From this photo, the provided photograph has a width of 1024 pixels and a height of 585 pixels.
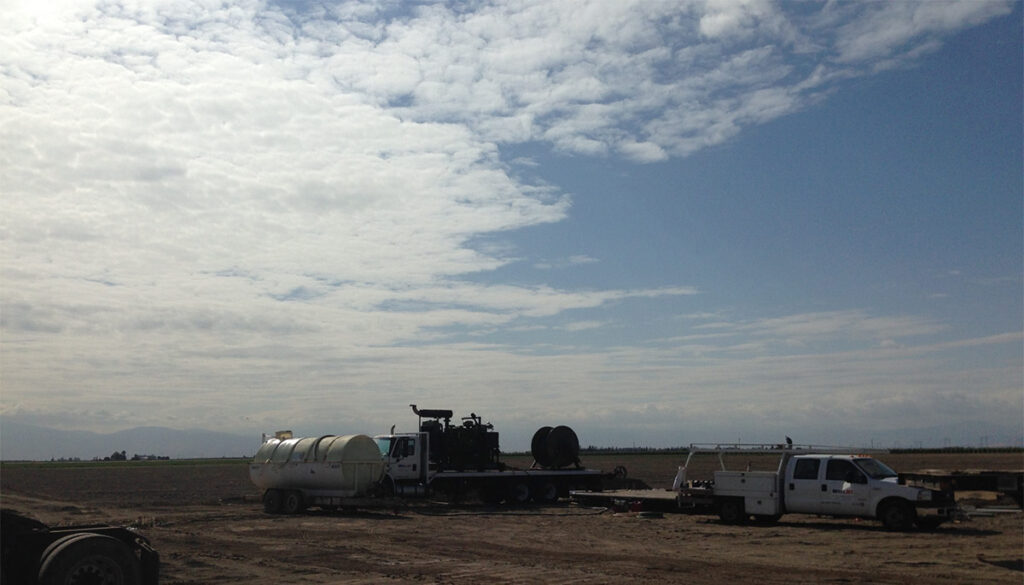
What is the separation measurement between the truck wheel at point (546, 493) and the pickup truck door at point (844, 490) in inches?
A: 508

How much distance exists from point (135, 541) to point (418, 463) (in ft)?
63.4

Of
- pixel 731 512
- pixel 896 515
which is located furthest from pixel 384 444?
pixel 896 515

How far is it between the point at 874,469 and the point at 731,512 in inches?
140

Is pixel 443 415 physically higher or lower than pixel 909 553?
higher

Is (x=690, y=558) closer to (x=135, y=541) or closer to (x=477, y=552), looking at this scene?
(x=477, y=552)

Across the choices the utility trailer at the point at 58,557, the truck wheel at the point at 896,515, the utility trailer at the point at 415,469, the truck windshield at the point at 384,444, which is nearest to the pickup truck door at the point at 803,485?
the truck wheel at the point at 896,515

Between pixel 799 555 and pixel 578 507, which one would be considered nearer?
pixel 799 555

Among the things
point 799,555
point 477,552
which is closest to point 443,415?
point 477,552

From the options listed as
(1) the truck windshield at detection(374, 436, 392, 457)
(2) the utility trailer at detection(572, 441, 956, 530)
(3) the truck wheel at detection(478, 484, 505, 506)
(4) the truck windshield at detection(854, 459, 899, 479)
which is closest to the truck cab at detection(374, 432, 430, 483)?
(1) the truck windshield at detection(374, 436, 392, 457)

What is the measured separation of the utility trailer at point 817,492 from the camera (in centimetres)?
2008

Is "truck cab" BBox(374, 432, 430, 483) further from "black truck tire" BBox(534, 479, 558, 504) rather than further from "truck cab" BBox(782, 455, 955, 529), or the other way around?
"truck cab" BBox(782, 455, 955, 529)

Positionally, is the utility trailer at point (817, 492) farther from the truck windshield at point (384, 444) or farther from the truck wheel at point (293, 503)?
the truck wheel at point (293, 503)

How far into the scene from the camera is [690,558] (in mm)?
16078

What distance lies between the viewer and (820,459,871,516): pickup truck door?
20.8 metres
